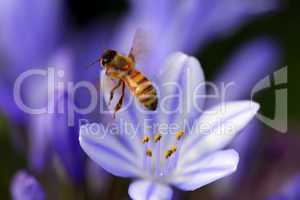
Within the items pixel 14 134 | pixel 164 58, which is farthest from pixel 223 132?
pixel 14 134

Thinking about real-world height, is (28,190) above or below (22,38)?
below

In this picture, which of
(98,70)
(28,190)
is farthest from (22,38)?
(28,190)

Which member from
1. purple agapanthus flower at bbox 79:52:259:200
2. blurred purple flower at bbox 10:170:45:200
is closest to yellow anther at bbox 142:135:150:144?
purple agapanthus flower at bbox 79:52:259:200

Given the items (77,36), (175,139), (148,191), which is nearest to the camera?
(148,191)

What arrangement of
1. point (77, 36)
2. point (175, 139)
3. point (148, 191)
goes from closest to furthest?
point (148, 191)
point (175, 139)
point (77, 36)

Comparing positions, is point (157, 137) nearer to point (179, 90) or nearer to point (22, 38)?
point (179, 90)
